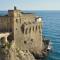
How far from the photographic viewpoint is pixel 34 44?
Answer: 4900cm

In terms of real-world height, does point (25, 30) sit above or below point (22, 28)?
below

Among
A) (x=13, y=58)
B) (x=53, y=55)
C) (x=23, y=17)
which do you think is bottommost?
(x=53, y=55)

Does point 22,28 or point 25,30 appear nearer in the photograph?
point 22,28

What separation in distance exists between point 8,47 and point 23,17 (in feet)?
35.2

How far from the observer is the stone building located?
43.9 meters

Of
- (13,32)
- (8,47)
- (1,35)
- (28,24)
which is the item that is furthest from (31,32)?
(8,47)

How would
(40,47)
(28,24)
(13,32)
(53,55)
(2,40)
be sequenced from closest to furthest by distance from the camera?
(2,40) → (13,32) → (28,24) → (40,47) → (53,55)

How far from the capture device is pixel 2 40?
40156 mm

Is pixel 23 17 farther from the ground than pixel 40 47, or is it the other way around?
pixel 23 17

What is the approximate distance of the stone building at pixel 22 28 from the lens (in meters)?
43.9

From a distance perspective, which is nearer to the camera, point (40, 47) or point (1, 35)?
point (1, 35)

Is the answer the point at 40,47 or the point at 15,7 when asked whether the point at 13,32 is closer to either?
the point at 15,7

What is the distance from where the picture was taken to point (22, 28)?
4547cm

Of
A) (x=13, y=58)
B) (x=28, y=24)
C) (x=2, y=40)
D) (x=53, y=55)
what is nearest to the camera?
(x=13, y=58)
